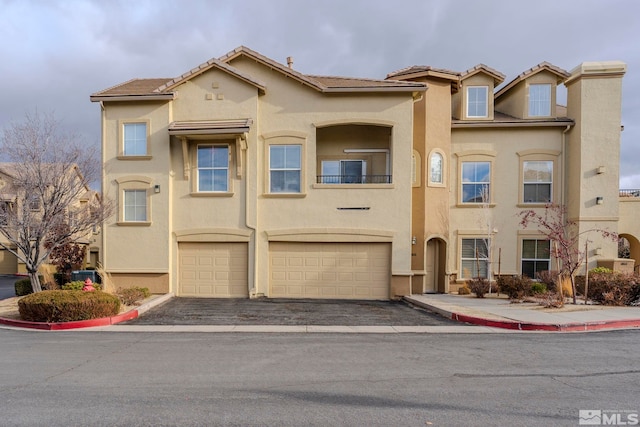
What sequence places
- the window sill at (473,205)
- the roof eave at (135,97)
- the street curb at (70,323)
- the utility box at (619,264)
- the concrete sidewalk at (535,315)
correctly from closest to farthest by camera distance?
the concrete sidewalk at (535,315), the street curb at (70,323), the roof eave at (135,97), the utility box at (619,264), the window sill at (473,205)

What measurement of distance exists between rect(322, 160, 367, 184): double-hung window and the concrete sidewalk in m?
5.88

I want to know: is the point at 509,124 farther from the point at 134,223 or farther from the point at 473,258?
the point at 134,223

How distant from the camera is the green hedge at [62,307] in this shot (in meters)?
10.4

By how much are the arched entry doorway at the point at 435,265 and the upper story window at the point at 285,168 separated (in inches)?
265

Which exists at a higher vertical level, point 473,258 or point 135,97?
point 135,97

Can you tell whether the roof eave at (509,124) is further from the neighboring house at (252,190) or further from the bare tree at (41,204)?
the bare tree at (41,204)

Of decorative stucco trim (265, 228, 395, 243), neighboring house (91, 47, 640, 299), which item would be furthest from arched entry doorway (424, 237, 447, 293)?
decorative stucco trim (265, 228, 395, 243)

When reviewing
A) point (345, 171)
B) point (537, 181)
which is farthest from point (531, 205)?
point (345, 171)

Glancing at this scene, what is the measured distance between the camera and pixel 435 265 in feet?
57.7

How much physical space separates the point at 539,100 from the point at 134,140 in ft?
60.6

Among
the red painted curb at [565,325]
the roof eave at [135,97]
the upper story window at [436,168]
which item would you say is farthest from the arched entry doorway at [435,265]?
the roof eave at [135,97]

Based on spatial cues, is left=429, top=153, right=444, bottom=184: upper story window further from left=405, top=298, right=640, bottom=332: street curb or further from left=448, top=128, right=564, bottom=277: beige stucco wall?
left=405, top=298, right=640, bottom=332: street curb

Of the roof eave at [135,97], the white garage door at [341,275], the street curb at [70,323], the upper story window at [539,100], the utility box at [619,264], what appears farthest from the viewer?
the upper story window at [539,100]

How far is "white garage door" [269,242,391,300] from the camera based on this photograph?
15617 mm
